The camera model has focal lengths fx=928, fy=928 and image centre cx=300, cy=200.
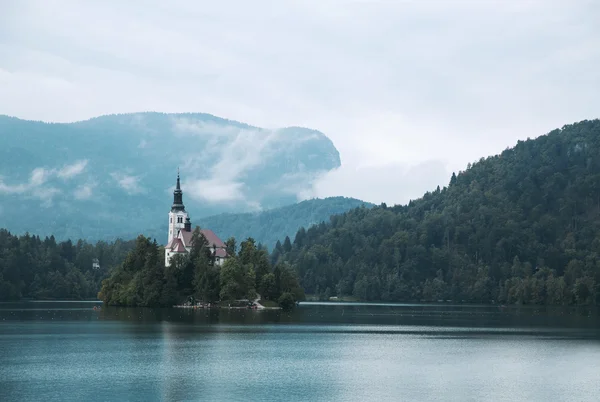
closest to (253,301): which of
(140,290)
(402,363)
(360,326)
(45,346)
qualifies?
(140,290)

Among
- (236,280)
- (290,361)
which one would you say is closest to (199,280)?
(236,280)

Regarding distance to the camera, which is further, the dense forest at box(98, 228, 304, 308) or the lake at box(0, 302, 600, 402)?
the dense forest at box(98, 228, 304, 308)

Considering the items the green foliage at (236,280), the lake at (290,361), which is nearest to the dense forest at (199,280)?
the green foliage at (236,280)

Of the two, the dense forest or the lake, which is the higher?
Answer: the dense forest

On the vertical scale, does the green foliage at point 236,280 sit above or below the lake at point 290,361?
above

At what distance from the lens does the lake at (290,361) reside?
68500 mm

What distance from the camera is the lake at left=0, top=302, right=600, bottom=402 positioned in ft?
225

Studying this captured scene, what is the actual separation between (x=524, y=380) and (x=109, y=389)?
110 ft

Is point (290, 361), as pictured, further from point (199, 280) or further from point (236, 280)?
point (199, 280)

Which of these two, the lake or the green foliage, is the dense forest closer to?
the green foliage

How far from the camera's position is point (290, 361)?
291 ft

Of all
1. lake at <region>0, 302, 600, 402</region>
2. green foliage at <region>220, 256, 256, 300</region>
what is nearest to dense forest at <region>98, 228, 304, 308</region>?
green foliage at <region>220, 256, 256, 300</region>

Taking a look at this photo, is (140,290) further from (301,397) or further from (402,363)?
(301,397)

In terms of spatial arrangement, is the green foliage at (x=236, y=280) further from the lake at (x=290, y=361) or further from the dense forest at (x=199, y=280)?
the lake at (x=290, y=361)
